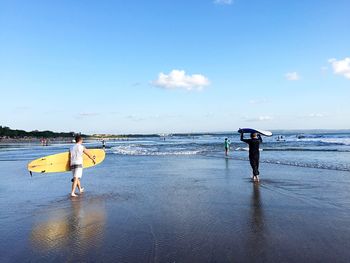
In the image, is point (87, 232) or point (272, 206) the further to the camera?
point (272, 206)

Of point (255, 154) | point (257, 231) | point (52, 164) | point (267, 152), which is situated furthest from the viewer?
point (267, 152)

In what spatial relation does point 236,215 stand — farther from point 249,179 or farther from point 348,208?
point 249,179

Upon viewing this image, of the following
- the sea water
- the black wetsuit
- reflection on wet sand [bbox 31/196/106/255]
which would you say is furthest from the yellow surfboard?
the sea water

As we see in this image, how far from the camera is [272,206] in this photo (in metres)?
8.45

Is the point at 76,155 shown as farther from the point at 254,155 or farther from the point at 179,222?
the point at 254,155

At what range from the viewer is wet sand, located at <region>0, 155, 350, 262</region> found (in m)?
5.17

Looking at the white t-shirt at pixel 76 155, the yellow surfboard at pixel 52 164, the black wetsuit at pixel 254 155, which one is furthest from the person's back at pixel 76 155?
the black wetsuit at pixel 254 155

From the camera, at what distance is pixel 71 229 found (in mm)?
6613

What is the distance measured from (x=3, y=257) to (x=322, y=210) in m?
6.64

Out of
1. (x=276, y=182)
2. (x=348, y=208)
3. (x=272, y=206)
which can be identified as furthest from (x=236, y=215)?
(x=276, y=182)

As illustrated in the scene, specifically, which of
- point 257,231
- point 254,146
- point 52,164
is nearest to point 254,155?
point 254,146

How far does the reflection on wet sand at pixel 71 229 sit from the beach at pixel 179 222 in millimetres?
17

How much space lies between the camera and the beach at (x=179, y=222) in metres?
5.17

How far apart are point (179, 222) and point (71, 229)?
2148 millimetres
